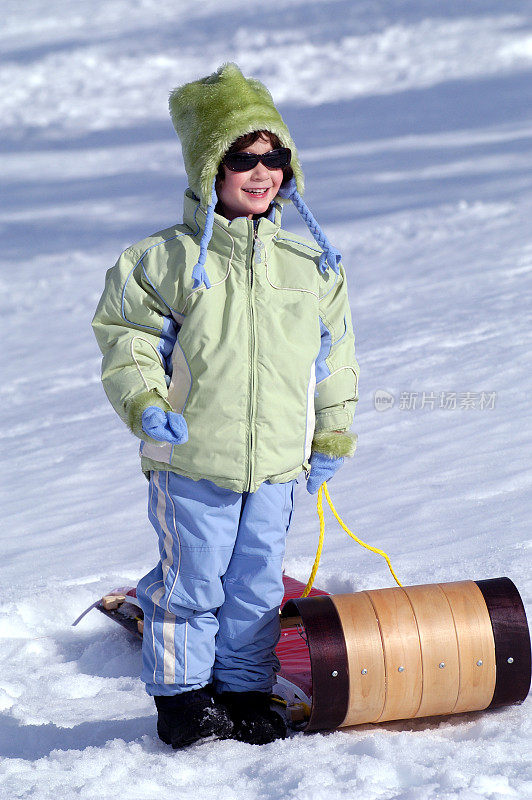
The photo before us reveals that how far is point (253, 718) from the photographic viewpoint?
184 centimetres

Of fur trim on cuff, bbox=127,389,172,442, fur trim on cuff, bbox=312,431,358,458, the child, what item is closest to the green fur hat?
the child

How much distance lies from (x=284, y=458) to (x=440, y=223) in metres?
8.52

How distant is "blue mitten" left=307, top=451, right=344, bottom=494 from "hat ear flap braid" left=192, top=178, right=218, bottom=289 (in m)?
0.51

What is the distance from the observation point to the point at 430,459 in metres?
3.83

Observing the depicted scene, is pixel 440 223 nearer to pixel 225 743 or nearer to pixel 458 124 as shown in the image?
pixel 458 124

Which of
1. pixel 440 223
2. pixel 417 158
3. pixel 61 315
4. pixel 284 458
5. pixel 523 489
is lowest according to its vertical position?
pixel 523 489

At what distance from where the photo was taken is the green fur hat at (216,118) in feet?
5.95

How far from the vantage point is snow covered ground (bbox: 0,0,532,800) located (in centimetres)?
174

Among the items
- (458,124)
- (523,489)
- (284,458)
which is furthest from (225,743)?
(458,124)
